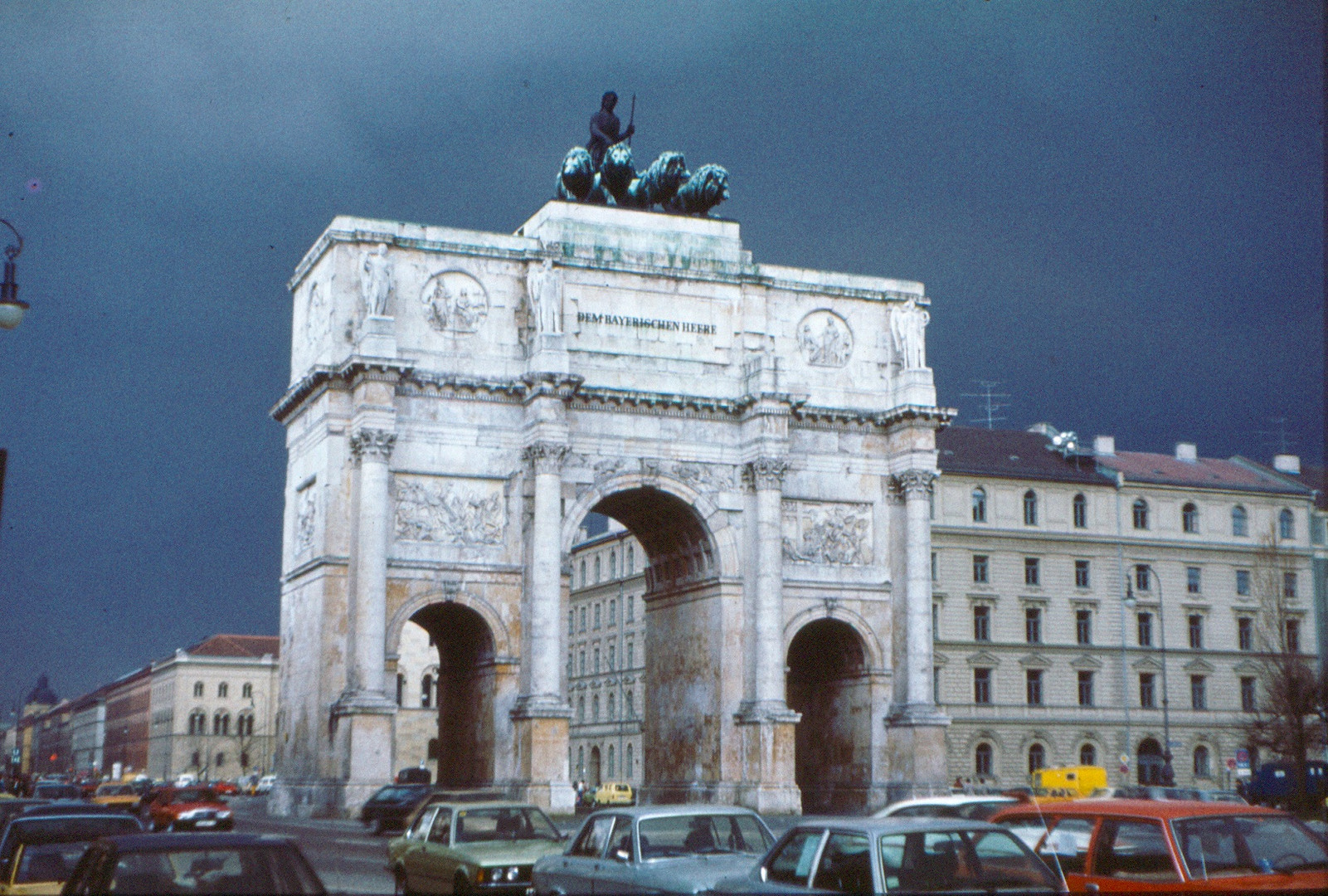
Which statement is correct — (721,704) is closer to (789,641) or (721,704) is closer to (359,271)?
(789,641)

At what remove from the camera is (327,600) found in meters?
43.9

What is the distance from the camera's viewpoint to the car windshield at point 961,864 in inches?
500

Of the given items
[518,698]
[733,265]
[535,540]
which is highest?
[733,265]

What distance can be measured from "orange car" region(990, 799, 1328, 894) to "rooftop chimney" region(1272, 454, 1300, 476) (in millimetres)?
73271

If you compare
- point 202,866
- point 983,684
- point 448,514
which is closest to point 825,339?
point 448,514

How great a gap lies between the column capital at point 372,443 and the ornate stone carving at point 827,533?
1180 centimetres

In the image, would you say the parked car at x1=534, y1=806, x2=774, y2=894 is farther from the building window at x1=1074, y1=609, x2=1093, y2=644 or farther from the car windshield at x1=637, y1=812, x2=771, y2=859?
the building window at x1=1074, y1=609, x2=1093, y2=644

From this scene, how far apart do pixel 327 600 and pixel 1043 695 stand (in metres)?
37.7

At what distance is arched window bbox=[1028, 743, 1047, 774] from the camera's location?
232 feet

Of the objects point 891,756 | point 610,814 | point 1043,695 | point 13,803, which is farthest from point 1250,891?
point 1043,695

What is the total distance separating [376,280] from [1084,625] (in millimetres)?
40630

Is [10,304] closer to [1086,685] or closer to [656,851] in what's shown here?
[656,851]

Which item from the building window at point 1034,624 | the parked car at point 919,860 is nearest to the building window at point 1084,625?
the building window at point 1034,624

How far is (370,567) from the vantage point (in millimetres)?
43281
